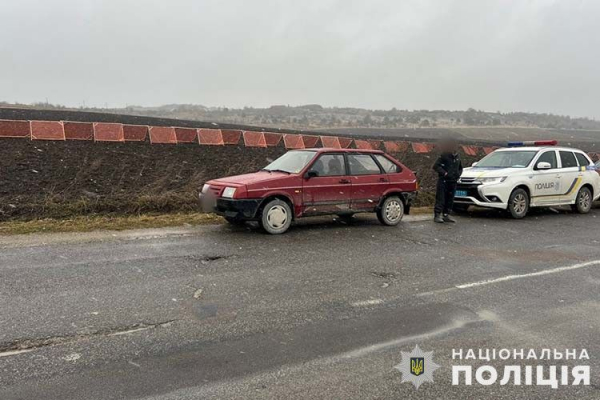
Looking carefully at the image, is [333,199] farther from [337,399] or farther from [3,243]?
[337,399]

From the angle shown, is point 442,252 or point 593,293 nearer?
point 593,293

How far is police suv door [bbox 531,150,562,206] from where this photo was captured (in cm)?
1209

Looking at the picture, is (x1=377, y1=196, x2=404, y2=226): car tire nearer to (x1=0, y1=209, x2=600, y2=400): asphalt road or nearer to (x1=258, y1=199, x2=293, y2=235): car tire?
(x1=0, y1=209, x2=600, y2=400): asphalt road

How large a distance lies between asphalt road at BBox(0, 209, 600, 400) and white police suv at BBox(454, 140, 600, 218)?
3259 millimetres

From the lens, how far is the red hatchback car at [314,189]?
8594 millimetres

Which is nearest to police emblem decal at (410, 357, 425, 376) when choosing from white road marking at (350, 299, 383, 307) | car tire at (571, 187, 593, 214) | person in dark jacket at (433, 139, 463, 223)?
white road marking at (350, 299, 383, 307)

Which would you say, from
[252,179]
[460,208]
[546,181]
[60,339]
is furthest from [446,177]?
[60,339]

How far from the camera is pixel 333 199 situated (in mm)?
9398

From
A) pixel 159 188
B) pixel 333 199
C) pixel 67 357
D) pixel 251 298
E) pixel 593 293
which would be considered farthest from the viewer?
pixel 159 188

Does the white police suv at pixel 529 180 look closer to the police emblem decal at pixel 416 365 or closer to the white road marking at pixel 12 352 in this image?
the police emblem decal at pixel 416 365

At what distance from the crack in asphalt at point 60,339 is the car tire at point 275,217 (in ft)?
14.0

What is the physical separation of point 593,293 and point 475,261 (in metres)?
1.73

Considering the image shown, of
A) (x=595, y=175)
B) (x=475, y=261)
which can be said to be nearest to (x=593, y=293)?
(x=475, y=261)

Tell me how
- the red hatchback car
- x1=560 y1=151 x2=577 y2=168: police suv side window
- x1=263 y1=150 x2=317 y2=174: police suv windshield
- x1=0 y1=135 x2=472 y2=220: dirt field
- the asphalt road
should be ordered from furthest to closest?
x1=560 y1=151 x2=577 y2=168: police suv side window
x1=0 y1=135 x2=472 y2=220: dirt field
x1=263 y1=150 x2=317 y2=174: police suv windshield
the red hatchback car
the asphalt road
